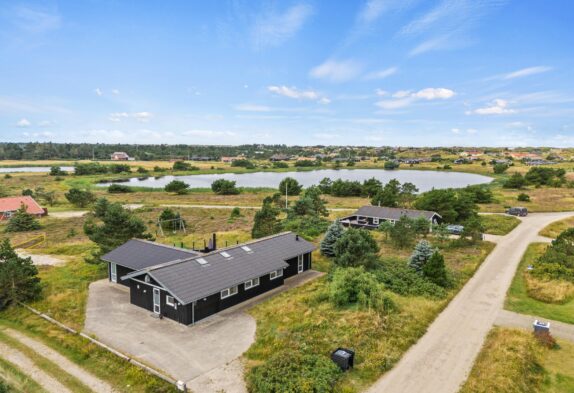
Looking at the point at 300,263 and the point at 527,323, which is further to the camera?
the point at 300,263

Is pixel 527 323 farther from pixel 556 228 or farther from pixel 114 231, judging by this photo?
pixel 556 228

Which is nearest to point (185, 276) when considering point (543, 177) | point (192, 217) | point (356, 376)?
point (356, 376)

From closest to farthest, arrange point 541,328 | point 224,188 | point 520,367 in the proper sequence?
point 520,367 < point 541,328 < point 224,188

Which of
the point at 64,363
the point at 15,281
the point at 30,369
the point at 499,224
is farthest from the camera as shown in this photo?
the point at 499,224

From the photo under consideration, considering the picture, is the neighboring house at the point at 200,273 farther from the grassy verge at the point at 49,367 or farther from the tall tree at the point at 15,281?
the grassy verge at the point at 49,367

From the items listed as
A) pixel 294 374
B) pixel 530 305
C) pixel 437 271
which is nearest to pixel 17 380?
pixel 294 374

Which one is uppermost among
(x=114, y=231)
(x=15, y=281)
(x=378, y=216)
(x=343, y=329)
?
(x=114, y=231)

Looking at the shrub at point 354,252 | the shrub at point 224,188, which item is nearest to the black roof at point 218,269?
the shrub at point 354,252

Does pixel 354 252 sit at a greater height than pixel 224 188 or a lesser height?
A: greater
